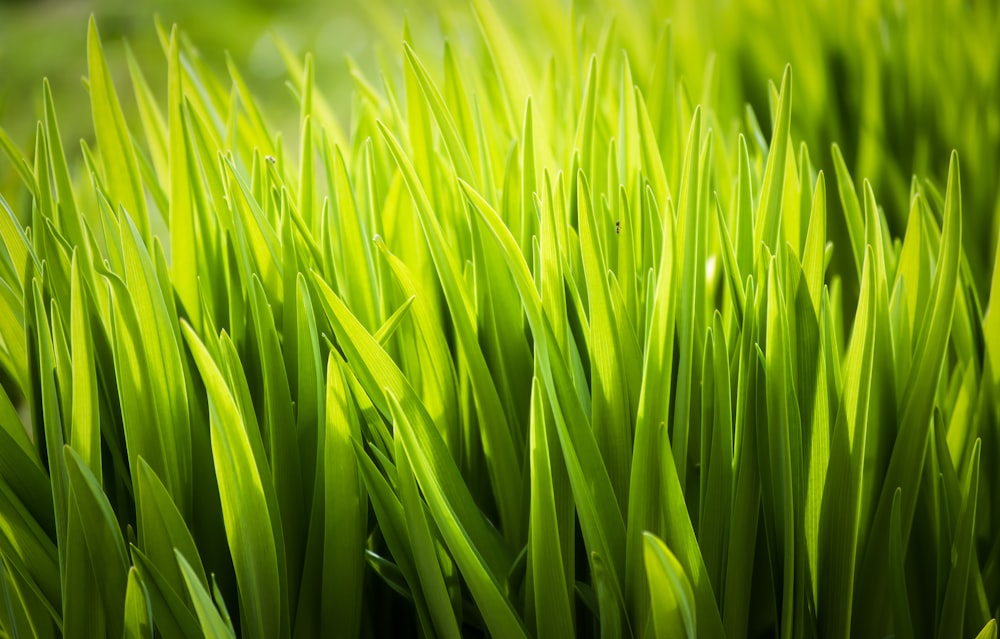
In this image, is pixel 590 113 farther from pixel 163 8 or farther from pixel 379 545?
pixel 163 8

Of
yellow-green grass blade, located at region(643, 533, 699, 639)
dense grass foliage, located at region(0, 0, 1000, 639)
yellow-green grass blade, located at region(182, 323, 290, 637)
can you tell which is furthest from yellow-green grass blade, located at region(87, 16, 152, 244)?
yellow-green grass blade, located at region(643, 533, 699, 639)

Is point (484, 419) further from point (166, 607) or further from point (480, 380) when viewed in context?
point (166, 607)

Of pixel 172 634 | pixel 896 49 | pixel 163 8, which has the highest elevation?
pixel 163 8

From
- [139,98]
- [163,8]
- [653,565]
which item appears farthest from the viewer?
[163,8]

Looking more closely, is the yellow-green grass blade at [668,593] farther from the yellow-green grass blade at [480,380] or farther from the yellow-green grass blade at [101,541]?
the yellow-green grass blade at [101,541]

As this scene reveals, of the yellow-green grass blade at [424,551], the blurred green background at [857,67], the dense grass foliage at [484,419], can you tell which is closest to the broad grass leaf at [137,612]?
the dense grass foliage at [484,419]

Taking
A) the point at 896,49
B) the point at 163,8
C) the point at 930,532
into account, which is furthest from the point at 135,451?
the point at 163,8

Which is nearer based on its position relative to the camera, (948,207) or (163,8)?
(948,207)

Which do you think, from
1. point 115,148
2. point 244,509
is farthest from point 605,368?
point 115,148
